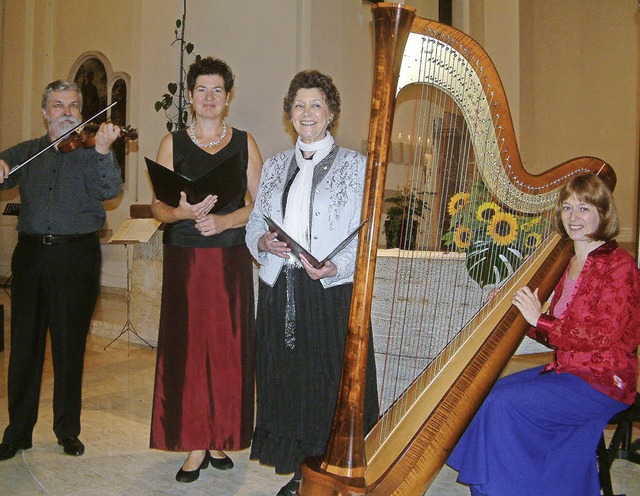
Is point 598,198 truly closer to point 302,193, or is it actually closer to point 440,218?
point 440,218

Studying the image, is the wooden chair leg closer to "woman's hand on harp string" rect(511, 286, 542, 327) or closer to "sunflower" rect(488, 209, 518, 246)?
"woman's hand on harp string" rect(511, 286, 542, 327)

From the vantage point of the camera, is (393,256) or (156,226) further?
(156,226)

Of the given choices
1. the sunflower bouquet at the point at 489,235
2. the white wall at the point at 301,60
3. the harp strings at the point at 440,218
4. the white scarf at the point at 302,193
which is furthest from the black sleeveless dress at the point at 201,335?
the white wall at the point at 301,60

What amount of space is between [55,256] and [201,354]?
0.78m

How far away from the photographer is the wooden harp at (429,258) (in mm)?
1301

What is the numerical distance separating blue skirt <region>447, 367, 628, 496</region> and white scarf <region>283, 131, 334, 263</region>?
79 cm

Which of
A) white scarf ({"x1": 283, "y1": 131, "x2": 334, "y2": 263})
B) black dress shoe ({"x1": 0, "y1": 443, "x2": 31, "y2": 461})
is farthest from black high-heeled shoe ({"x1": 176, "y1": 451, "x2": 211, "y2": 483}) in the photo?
white scarf ({"x1": 283, "y1": 131, "x2": 334, "y2": 263})

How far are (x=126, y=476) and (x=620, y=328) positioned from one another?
1920 millimetres

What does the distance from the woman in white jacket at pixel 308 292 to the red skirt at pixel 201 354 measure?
314mm

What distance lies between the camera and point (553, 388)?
1.99 m

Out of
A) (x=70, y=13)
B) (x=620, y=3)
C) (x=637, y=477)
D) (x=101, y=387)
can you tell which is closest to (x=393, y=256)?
(x=637, y=477)

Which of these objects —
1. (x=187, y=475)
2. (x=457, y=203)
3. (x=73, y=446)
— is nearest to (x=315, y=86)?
(x=457, y=203)

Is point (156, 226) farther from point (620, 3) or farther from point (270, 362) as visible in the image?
point (620, 3)

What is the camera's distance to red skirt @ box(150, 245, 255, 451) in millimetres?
2514
